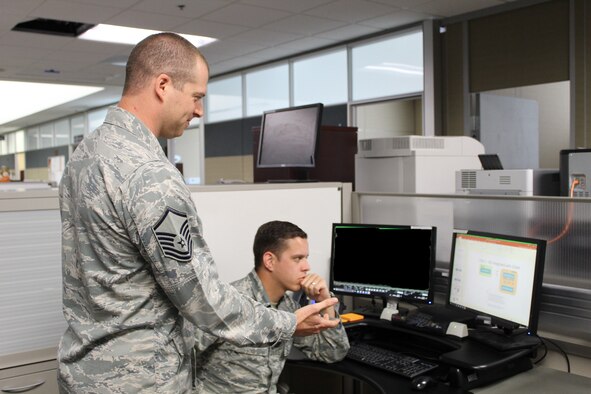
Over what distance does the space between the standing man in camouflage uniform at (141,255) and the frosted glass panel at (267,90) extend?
579 cm

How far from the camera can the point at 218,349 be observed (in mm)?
1800

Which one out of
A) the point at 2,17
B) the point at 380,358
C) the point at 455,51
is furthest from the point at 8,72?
the point at 380,358

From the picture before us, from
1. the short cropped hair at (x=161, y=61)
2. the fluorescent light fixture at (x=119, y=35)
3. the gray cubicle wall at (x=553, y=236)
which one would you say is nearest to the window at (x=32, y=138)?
the fluorescent light fixture at (x=119, y=35)

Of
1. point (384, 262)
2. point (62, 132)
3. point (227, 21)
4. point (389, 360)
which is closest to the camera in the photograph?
point (389, 360)

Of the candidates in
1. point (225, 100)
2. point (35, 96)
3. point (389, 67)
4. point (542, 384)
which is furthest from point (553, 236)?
point (35, 96)

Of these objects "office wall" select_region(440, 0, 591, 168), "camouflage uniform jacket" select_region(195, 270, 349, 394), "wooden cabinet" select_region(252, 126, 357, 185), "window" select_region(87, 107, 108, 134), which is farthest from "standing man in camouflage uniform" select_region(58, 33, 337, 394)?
"window" select_region(87, 107, 108, 134)

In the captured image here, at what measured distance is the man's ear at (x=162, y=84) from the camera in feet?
3.91

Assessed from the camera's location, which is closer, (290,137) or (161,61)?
(161,61)

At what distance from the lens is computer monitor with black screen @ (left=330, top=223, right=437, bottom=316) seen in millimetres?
2152

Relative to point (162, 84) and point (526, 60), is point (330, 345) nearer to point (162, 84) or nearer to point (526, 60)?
point (162, 84)

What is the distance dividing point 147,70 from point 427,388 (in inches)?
45.3

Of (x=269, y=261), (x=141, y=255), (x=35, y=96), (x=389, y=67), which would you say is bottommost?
(x=269, y=261)

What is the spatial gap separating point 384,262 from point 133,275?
4.11 feet

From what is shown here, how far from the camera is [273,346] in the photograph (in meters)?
1.80
